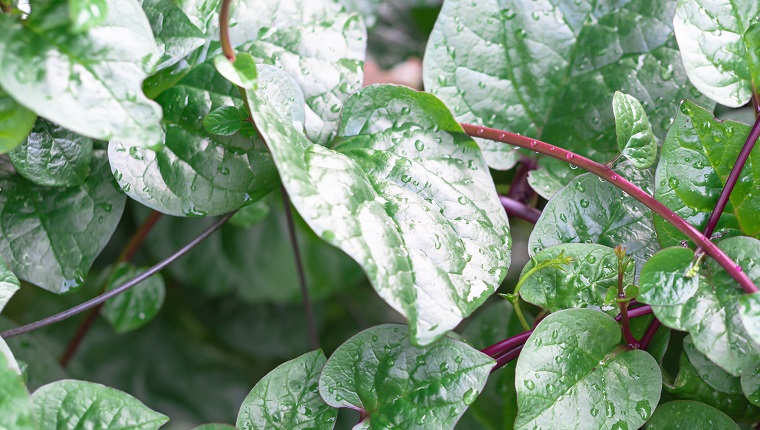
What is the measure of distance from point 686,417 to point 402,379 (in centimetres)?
23

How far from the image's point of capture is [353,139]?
536 millimetres

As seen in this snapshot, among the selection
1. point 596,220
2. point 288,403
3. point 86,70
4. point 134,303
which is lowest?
point 134,303

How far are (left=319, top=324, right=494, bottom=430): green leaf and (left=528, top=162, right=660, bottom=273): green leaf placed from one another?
0.12 metres

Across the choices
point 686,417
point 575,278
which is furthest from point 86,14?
point 686,417

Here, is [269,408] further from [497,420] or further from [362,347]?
[497,420]

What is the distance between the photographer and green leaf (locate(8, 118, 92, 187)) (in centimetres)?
52

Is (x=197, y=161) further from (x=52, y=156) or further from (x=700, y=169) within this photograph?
(x=700, y=169)

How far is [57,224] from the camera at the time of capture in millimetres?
574

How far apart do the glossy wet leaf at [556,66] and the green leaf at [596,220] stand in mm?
106

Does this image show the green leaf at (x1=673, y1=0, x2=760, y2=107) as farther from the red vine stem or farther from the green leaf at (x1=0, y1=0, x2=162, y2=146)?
the green leaf at (x1=0, y1=0, x2=162, y2=146)

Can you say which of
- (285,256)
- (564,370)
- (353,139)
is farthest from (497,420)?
(285,256)

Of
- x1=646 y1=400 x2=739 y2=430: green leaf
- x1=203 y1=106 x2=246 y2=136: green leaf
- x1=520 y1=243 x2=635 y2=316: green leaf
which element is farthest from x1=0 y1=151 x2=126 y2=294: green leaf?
x1=646 y1=400 x2=739 y2=430: green leaf

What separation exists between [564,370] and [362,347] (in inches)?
6.0

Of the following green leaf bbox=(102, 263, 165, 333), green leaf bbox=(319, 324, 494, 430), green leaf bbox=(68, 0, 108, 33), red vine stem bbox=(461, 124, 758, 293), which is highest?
green leaf bbox=(68, 0, 108, 33)
